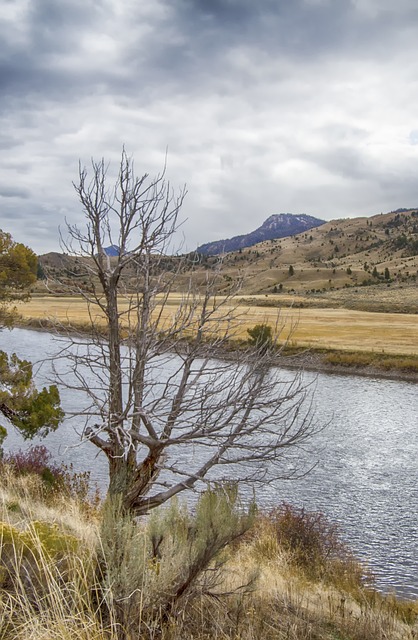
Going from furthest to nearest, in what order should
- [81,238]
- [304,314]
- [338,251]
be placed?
1. [338,251]
2. [304,314]
3. [81,238]

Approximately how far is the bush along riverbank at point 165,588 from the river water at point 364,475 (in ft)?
9.43

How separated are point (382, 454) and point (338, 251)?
14096cm

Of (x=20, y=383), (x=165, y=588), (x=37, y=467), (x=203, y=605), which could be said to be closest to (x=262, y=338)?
(x=37, y=467)

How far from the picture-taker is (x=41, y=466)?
1734cm

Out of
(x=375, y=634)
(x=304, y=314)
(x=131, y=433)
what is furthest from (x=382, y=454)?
(x=304, y=314)

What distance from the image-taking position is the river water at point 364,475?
47.6 ft

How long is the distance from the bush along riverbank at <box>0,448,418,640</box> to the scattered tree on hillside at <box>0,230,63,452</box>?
12.6ft

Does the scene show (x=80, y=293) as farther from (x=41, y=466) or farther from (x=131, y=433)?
(x=41, y=466)

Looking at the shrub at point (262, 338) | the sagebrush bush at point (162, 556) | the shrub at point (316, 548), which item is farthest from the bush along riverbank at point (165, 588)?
the shrub at point (262, 338)

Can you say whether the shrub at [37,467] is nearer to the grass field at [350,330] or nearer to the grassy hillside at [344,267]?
the grassy hillside at [344,267]

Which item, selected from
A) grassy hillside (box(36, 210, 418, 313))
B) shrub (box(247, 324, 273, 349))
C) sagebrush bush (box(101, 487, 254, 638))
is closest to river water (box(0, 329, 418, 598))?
shrub (box(247, 324, 273, 349))

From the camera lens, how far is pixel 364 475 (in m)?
19.8

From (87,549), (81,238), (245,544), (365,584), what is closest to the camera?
(87,549)

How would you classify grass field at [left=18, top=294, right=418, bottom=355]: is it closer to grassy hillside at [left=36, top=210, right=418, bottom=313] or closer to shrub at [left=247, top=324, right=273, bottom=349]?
shrub at [left=247, top=324, right=273, bottom=349]
